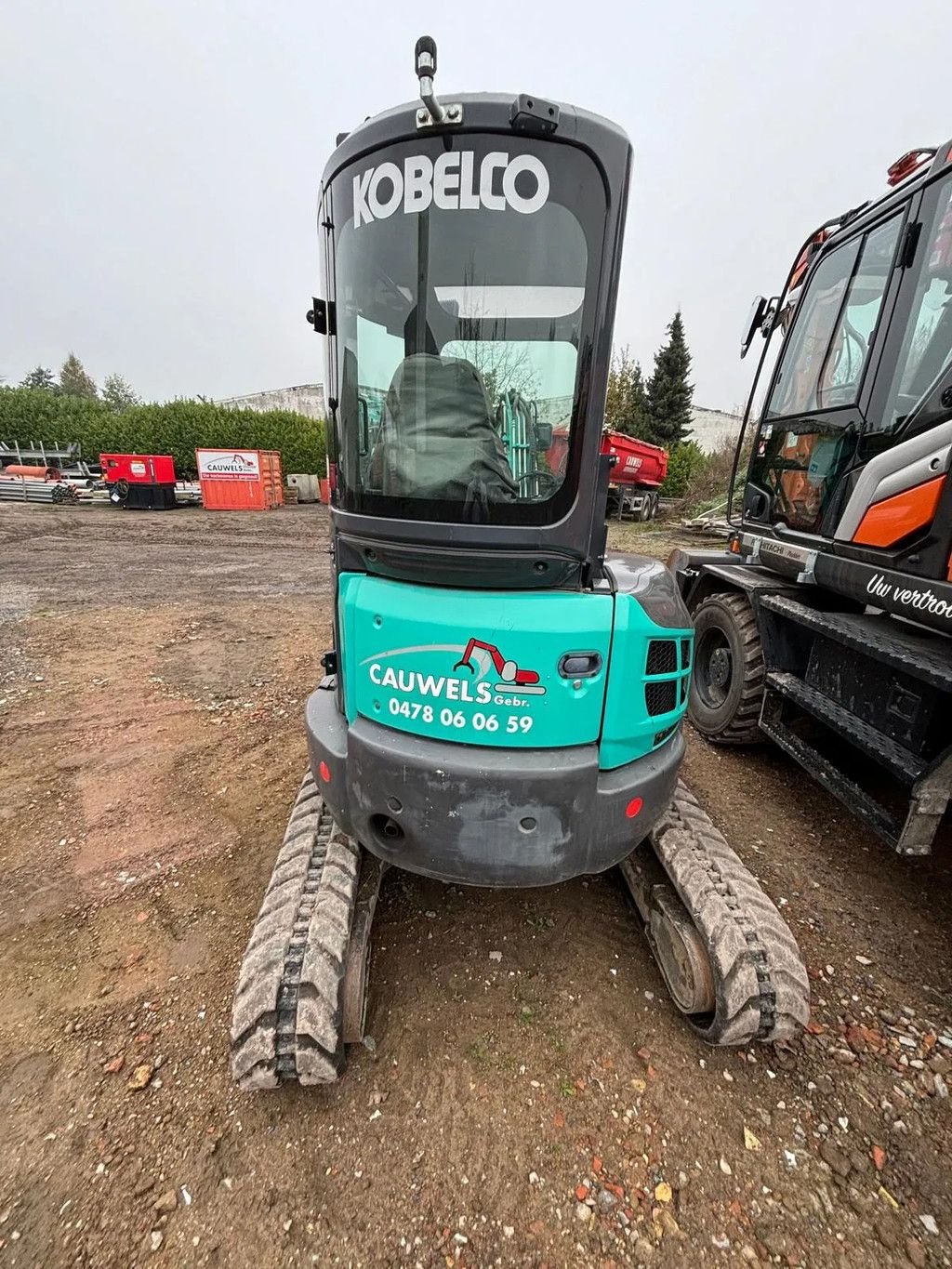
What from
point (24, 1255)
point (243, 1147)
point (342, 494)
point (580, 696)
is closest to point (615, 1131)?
point (243, 1147)

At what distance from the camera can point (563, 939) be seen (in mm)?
2562

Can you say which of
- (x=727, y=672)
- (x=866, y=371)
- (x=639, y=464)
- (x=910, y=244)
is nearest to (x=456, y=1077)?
(x=727, y=672)

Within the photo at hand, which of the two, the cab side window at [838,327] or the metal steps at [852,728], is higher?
the cab side window at [838,327]

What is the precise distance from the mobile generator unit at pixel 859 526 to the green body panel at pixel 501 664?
4.94 feet

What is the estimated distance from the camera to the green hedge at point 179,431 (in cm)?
2666

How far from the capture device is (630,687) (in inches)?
75.2

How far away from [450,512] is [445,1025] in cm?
192

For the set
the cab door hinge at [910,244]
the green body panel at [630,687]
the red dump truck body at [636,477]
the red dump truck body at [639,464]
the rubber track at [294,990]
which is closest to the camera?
the rubber track at [294,990]

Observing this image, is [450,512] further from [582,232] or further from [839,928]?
[839,928]

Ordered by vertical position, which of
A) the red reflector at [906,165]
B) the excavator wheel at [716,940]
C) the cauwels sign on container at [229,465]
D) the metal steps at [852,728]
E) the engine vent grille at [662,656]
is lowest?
the excavator wheel at [716,940]

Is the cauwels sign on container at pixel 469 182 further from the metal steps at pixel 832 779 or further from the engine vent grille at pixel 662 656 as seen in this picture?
the metal steps at pixel 832 779

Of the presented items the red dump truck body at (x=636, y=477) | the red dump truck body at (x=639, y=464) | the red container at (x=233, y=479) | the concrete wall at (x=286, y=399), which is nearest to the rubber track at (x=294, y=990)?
the red dump truck body at (x=636, y=477)

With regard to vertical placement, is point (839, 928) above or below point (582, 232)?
below

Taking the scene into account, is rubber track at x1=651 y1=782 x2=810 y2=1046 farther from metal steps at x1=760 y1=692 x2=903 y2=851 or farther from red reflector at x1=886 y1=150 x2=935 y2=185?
red reflector at x1=886 y1=150 x2=935 y2=185
